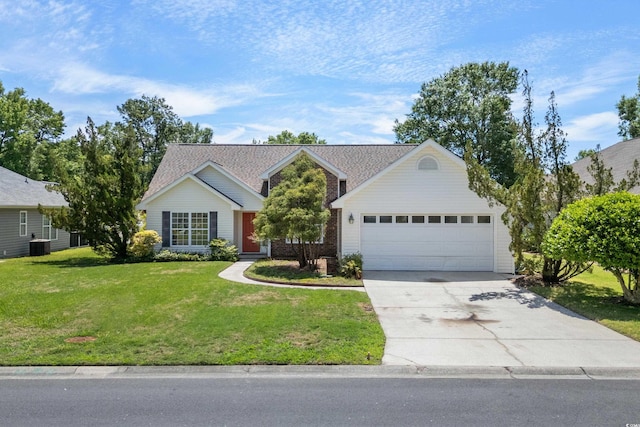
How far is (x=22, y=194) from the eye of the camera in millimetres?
23219

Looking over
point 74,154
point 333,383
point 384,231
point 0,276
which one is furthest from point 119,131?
point 333,383

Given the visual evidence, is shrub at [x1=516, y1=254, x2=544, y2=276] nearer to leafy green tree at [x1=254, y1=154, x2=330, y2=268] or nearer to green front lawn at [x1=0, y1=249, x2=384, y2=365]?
green front lawn at [x1=0, y1=249, x2=384, y2=365]

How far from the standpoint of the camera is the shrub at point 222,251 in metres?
19.6

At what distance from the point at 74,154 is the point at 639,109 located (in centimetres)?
5542

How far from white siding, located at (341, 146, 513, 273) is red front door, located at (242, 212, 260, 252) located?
238 inches

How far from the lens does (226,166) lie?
2336 centimetres


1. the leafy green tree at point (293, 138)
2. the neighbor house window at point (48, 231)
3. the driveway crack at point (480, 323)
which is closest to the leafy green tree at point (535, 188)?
the driveway crack at point (480, 323)

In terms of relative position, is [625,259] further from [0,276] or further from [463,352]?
[0,276]

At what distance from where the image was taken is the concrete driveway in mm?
7391

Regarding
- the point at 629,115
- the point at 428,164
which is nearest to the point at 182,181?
the point at 428,164

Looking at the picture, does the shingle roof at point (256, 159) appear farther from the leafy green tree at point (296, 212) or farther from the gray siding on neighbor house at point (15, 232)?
the gray siding on neighbor house at point (15, 232)

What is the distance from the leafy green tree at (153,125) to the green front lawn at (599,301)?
4276cm

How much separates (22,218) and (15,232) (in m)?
0.94

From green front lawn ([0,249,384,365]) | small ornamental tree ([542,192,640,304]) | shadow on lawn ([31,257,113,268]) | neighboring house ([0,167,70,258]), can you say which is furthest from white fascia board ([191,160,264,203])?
small ornamental tree ([542,192,640,304])
